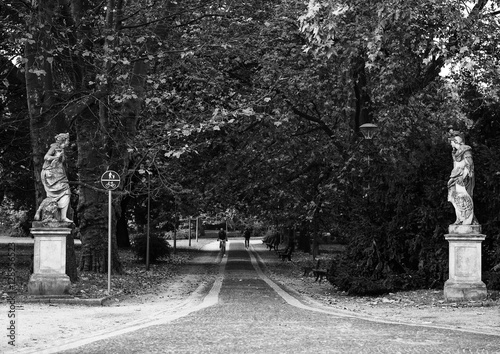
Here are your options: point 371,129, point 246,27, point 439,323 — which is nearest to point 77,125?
point 246,27

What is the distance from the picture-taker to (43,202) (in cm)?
2012

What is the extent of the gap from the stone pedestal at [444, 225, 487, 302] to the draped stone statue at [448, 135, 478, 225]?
26 cm

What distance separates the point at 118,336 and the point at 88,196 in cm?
1482

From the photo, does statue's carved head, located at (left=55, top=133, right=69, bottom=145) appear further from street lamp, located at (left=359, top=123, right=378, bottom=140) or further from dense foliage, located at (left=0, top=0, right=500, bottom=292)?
street lamp, located at (left=359, top=123, right=378, bottom=140)

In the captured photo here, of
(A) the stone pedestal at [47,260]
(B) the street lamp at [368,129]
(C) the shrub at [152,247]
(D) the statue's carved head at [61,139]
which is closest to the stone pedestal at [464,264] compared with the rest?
(B) the street lamp at [368,129]

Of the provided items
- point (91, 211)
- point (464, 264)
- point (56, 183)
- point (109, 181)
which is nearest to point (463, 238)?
point (464, 264)

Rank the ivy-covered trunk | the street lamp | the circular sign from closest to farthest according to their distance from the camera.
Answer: the circular sign, the street lamp, the ivy-covered trunk

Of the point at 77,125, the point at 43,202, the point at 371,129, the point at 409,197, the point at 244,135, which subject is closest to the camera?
the point at 43,202

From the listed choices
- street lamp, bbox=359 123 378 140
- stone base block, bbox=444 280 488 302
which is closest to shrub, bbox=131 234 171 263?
street lamp, bbox=359 123 378 140

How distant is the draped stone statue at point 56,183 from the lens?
20.2 meters

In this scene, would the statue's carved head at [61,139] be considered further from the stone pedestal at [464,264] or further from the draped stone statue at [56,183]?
the stone pedestal at [464,264]

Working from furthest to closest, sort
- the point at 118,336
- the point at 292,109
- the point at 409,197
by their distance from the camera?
the point at 292,109
the point at 409,197
the point at 118,336

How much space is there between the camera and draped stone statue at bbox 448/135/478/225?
20672mm

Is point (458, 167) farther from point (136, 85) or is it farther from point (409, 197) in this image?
point (136, 85)
